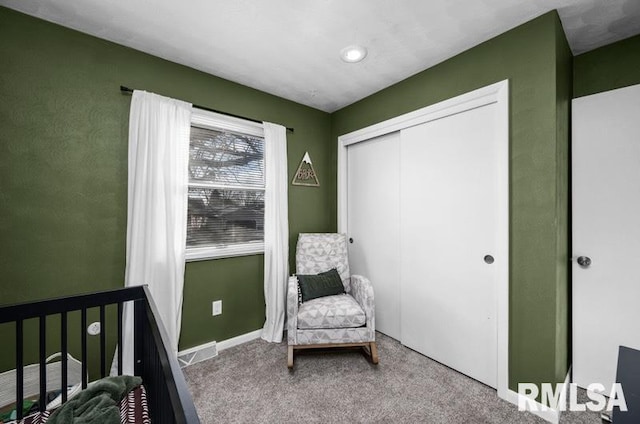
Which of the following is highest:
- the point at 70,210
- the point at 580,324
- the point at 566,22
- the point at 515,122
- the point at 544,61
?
the point at 566,22

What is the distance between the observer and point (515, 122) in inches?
69.7

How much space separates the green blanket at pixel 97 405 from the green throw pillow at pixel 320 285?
4.76 ft

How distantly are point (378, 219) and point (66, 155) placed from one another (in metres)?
2.51

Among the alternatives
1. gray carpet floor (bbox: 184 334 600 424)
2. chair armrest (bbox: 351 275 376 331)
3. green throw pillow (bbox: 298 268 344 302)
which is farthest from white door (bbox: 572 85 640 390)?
green throw pillow (bbox: 298 268 344 302)

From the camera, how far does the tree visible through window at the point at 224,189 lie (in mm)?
2377

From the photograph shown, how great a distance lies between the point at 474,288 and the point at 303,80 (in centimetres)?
224

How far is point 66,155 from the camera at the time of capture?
5.87ft

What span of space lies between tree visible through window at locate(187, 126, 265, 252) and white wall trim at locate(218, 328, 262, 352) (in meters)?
0.87

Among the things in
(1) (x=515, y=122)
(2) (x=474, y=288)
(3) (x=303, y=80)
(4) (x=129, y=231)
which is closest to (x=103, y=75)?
(4) (x=129, y=231)

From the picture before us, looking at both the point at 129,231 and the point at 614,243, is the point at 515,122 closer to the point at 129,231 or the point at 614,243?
the point at 614,243

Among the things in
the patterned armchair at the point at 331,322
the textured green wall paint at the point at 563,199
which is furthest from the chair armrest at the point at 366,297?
the textured green wall paint at the point at 563,199

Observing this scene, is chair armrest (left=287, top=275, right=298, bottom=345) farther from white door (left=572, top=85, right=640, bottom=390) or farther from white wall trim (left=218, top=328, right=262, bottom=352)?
white door (left=572, top=85, right=640, bottom=390)

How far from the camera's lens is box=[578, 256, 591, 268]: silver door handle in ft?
Answer: 6.13

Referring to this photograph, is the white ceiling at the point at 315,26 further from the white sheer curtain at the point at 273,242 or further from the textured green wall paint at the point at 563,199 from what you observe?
the white sheer curtain at the point at 273,242
